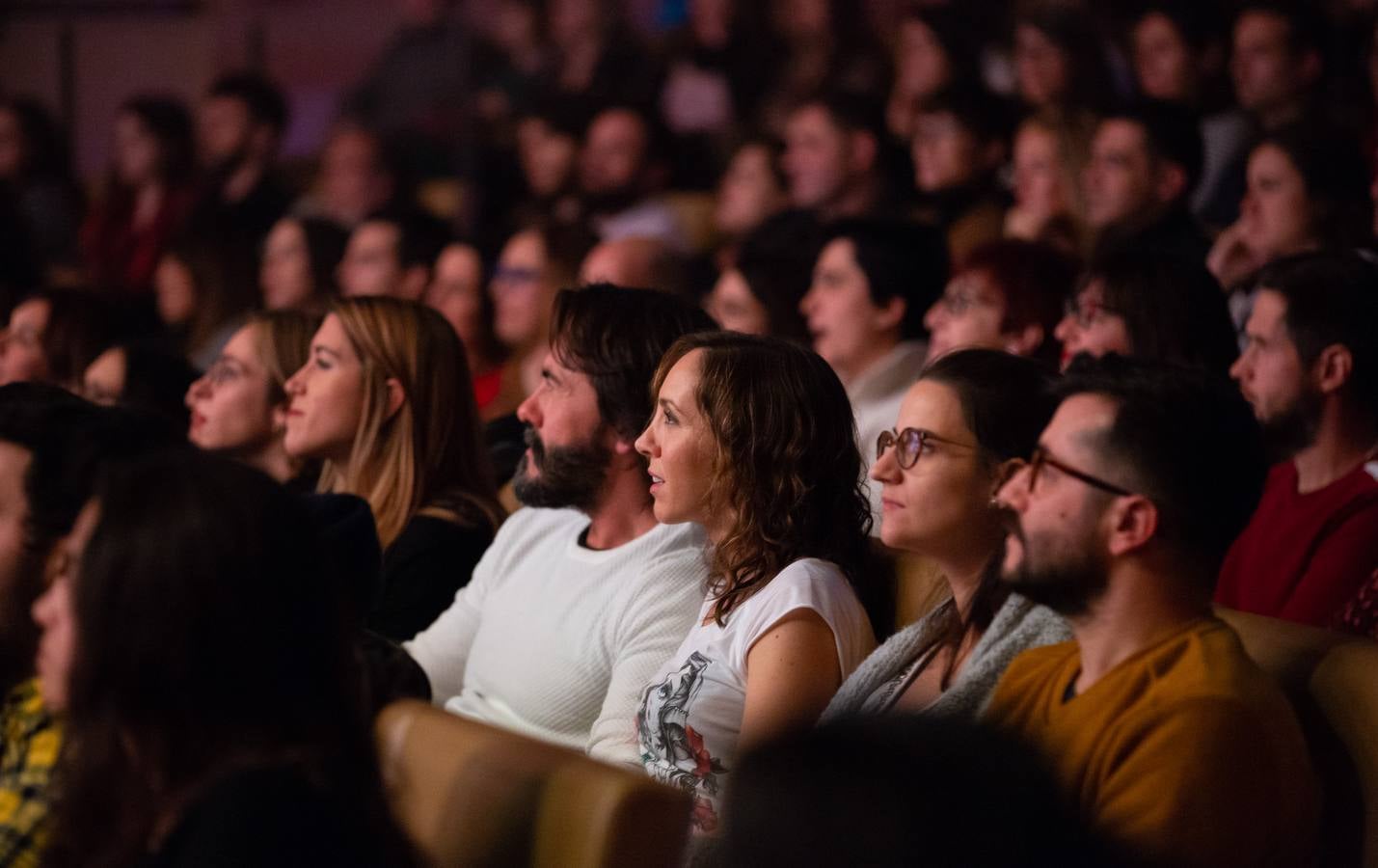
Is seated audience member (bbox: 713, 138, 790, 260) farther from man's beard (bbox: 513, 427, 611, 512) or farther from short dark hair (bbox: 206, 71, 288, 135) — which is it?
man's beard (bbox: 513, 427, 611, 512)

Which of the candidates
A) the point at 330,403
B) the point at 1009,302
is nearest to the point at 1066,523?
the point at 330,403

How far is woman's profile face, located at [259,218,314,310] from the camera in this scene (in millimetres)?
5191

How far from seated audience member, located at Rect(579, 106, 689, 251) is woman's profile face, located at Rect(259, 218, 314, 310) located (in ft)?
2.95

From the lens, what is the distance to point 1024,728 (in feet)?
5.82

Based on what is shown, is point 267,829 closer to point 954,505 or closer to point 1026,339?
point 954,505

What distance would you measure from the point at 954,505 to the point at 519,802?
777mm

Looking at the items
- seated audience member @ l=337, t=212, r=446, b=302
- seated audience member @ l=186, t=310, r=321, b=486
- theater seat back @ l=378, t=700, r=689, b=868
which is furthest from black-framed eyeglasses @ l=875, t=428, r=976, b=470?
seated audience member @ l=337, t=212, r=446, b=302

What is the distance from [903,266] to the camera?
12.4 ft

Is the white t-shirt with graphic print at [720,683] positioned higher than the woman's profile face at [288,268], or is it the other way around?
the woman's profile face at [288,268]

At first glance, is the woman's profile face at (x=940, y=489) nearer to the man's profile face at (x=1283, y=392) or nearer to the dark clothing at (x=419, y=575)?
the man's profile face at (x=1283, y=392)

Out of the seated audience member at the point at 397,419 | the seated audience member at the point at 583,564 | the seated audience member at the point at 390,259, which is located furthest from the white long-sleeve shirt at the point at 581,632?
the seated audience member at the point at 390,259

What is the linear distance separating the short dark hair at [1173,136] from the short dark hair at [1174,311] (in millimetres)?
1189

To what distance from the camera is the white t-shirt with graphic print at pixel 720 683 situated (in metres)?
2.07

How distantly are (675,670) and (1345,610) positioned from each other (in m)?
0.94
